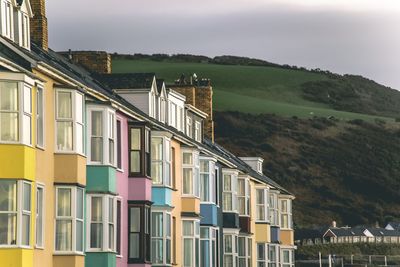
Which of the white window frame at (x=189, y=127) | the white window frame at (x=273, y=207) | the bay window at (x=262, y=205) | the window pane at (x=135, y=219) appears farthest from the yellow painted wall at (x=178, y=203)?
the white window frame at (x=273, y=207)

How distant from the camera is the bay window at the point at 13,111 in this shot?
1594 inches

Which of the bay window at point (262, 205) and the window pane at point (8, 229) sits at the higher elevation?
the bay window at point (262, 205)

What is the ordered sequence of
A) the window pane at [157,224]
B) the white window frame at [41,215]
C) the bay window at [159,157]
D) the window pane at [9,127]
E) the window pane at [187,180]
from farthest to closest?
the window pane at [187,180]
the bay window at [159,157]
the window pane at [157,224]
the white window frame at [41,215]
the window pane at [9,127]

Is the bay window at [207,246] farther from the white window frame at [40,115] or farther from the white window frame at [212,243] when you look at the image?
the white window frame at [40,115]

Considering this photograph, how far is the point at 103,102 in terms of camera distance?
166 feet

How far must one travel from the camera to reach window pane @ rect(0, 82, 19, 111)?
4044 centimetres

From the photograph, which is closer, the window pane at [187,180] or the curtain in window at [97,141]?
the curtain in window at [97,141]

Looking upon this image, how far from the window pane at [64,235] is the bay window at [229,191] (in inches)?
1269

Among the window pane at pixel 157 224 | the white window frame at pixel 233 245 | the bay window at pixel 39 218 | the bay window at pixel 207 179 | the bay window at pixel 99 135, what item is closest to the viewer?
the bay window at pixel 39 218

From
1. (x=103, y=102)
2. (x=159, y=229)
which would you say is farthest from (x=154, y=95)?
(x=103, y=102)

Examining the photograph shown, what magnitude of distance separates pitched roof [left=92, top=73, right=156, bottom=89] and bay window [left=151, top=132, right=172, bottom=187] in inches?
194

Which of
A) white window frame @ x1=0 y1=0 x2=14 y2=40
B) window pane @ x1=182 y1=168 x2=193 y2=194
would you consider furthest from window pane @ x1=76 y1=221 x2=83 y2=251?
window pane @ x1=182 y1=168 x2=193 y2=194

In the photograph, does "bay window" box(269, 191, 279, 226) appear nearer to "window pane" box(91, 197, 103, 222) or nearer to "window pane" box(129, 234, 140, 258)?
"window pane" box(129, 234, 140, 258)

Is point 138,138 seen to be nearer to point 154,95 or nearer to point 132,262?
point 132,262
